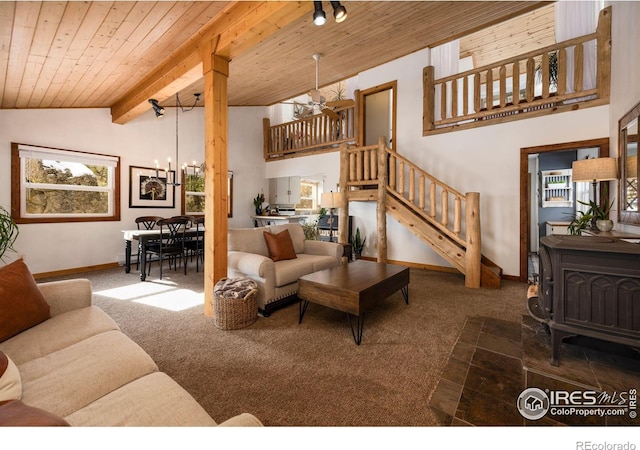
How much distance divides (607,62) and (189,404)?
17.9 ft

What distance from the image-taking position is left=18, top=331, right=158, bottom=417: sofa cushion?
3.20ft

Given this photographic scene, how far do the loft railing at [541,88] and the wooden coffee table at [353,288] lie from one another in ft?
10.3

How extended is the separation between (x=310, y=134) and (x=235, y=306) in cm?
509

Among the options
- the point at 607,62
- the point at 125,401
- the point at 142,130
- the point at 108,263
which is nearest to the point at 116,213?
the point at 108,263

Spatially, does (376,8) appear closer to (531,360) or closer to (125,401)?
(531,360)

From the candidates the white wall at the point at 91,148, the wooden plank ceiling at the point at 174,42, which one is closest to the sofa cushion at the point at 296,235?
the wooden plank ceiling at the point at 174,42

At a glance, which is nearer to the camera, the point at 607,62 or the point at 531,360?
the point at 531,360

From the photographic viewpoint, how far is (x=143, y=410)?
36.2 inches

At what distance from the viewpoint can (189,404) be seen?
37.7 inches

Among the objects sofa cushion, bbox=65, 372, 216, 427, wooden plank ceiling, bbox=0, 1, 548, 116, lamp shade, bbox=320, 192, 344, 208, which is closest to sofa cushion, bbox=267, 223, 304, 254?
lamp shade, bbox=320, 192, 344, 208

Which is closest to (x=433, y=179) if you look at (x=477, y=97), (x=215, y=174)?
(x=477, y=97)

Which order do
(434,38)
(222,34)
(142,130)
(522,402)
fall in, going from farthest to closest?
(142,130)
(434,38)
(222,34)
(522,402)

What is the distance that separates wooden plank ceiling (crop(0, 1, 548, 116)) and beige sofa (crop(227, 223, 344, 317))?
2.19 m

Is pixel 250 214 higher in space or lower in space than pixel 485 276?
higher
